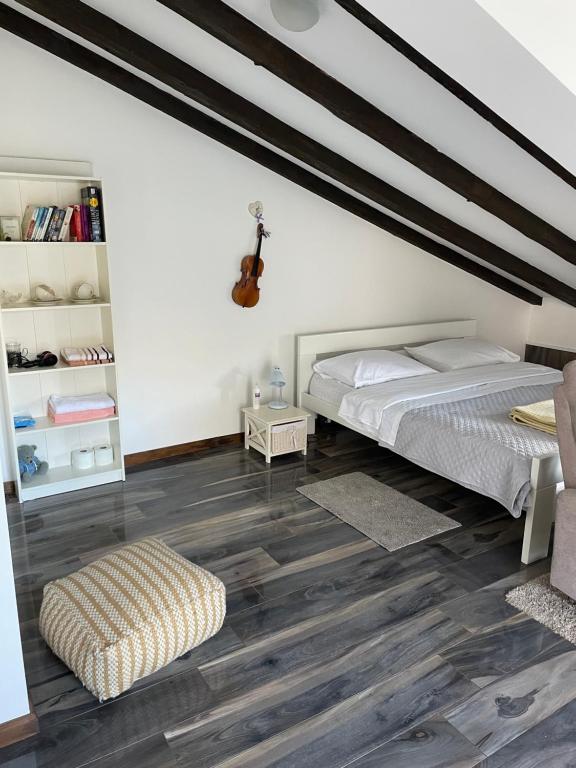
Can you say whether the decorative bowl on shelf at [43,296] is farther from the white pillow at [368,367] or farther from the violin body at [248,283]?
the white pillow at [368,367]

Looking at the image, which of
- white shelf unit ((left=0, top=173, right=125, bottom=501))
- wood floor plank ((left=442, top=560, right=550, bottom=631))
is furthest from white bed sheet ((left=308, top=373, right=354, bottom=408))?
wood floor plank ((left=442, top=560, right=550, bottom=631))

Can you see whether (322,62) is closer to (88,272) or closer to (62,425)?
(88,272)

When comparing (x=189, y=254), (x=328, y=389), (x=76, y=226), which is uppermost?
(x=76, y=226)

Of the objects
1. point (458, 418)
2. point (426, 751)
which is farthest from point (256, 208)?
point (426, 751)

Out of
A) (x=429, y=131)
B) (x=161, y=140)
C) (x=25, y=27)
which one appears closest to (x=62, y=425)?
(x=161, y=140)

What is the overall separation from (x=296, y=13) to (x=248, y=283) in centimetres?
191

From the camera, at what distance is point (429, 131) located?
2.85 m

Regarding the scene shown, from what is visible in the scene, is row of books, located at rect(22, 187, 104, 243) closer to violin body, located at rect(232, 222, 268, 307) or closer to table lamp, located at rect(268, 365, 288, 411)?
violin body, located at rect(232, 222, 268, 307)

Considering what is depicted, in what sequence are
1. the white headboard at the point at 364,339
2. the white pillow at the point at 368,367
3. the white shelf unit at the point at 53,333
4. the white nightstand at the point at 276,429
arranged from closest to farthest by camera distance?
the white shelf unit at the point at 53,333
the white nightstand at the point at 276,429
the white pillow at the point at 368,367
the white headboard at the point at 364,339

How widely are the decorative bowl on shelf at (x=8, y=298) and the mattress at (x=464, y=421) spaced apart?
2012mm

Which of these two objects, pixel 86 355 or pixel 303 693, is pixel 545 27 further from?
pixel 86 355

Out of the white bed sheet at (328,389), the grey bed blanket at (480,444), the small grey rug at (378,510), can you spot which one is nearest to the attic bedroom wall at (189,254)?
the white bed sheet at (328,389)

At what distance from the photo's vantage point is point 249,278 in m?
3.97

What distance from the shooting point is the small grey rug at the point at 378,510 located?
3062mm
